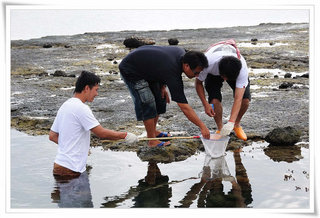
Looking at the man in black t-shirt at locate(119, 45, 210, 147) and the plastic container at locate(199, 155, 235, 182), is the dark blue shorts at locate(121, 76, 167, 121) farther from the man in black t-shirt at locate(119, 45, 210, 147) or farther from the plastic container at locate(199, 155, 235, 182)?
the plastic container at locate(199, 155, 235, 182)

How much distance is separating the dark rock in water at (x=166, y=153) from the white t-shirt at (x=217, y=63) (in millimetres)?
1028

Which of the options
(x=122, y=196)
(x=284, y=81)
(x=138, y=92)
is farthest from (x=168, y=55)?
(x=284, y=81)

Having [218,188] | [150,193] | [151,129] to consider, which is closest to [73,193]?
[150,193]

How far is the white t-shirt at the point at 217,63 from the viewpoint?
18.4 feet

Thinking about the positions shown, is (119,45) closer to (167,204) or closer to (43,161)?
(43,161)

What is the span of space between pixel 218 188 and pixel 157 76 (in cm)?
160

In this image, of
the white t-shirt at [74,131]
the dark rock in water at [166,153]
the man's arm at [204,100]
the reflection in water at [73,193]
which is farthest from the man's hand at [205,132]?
the reflection in water at [73,193]

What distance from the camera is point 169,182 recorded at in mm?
5191

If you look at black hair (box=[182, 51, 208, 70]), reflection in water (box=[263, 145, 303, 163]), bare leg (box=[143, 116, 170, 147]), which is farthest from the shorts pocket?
reflection in water (box=[263, 145, 303, 163])

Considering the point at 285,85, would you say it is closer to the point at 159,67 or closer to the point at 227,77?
the point at 227,77

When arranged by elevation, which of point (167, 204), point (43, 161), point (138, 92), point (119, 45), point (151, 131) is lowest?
point (167, 204)

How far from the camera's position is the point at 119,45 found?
20141 mm

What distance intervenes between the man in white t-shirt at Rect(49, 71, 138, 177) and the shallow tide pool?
0.69 feet
